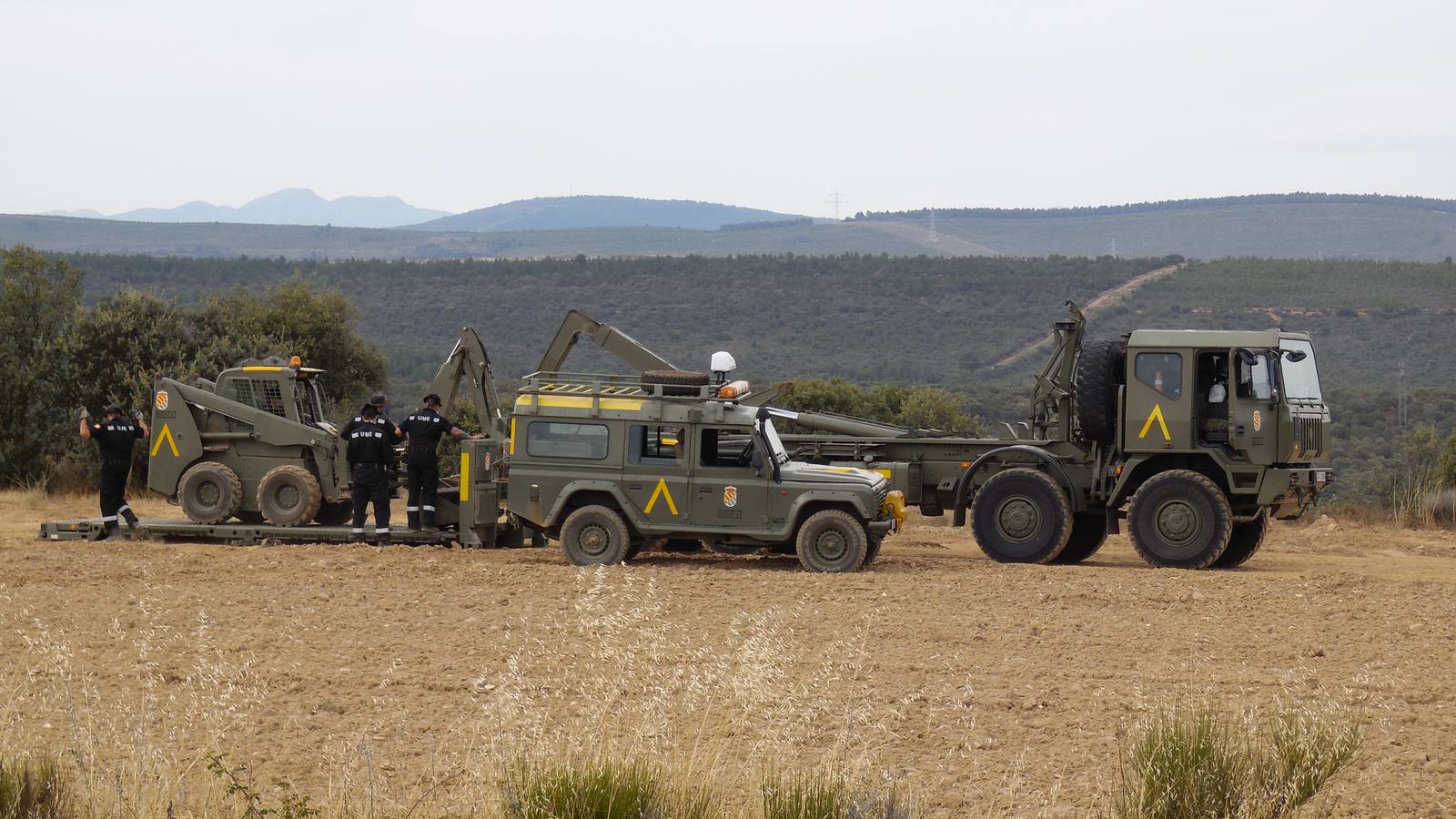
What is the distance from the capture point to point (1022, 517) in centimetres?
1697

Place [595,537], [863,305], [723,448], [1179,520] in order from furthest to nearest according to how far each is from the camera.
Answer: [863,305], [1179,520], [595,537], [723,448]

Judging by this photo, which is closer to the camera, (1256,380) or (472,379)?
(1256,380)

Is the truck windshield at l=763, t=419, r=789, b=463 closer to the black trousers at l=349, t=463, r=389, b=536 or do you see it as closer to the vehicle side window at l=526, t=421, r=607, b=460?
the vehicle side window at l=526, t=421, r=607, b=460

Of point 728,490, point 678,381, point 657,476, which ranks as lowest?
point 728,490

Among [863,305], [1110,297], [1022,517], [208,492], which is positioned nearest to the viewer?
[1022,517]

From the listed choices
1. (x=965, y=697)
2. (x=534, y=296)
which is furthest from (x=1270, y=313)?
(x=965, y=697)

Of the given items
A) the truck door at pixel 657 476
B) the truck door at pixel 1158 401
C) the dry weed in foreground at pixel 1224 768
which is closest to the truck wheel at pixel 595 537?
the truck door at pixel 657 476

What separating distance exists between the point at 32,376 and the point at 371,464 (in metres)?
11.1

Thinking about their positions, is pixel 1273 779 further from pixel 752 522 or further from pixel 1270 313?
pixel 1270 313

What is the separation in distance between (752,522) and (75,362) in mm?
14999

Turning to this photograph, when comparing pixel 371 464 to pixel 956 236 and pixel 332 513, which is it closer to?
pixel 332 513

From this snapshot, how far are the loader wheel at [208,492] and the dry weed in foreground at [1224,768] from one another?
44.0ft

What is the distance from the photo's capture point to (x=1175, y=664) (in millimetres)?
10719

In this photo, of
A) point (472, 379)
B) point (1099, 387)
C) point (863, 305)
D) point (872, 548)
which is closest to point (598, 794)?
point (872, 548)
